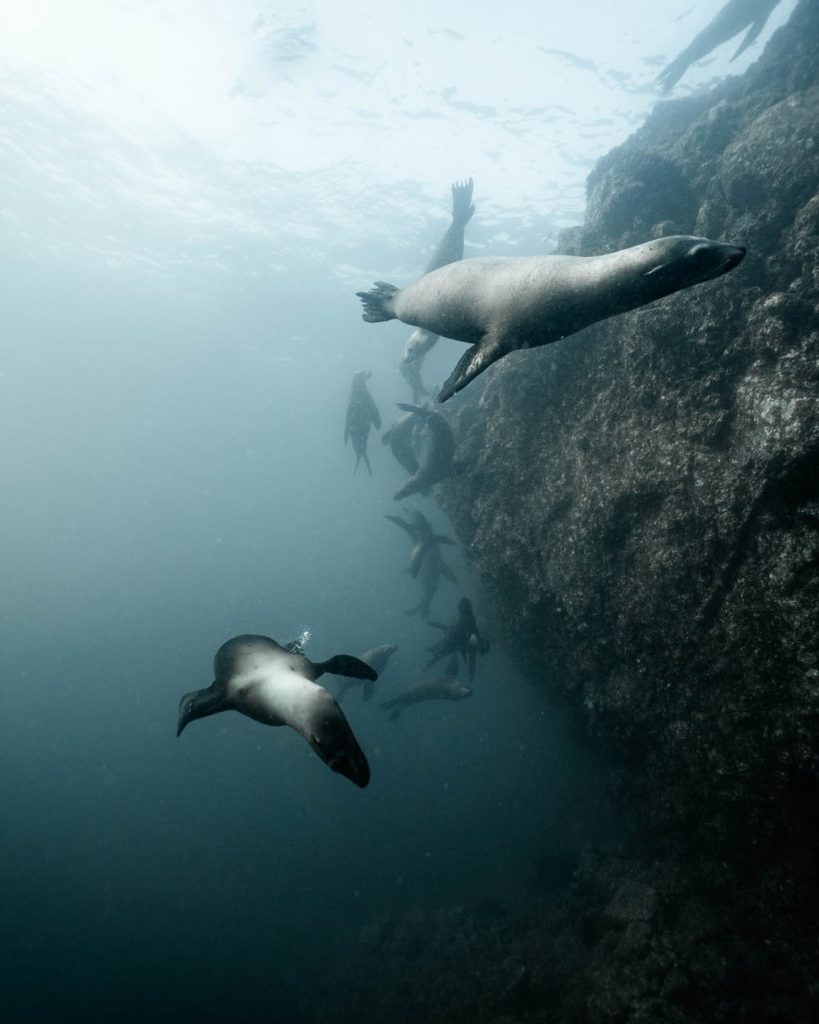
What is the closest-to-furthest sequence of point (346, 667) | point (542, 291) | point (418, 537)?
point (542, 291) < point (346, 667) < point (418, 537)

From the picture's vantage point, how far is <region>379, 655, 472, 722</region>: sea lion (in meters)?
12.6

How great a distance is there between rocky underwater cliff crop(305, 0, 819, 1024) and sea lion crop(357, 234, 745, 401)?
2.57 metres

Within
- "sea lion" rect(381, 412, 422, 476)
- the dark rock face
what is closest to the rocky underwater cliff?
the dark rock face

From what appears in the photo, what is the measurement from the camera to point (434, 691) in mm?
13305

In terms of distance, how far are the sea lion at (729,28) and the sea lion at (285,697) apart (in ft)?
51.5

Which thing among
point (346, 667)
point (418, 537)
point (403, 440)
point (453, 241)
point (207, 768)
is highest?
point (453, 241)

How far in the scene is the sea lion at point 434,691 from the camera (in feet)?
41.4

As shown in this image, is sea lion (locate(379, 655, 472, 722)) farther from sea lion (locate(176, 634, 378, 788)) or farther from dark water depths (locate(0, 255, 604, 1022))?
sea lion (locate(176, 634, 378, 788))

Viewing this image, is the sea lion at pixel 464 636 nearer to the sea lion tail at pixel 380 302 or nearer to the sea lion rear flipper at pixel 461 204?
the sea lion tail at pixel 380 302

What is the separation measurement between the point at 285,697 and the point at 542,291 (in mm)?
2871

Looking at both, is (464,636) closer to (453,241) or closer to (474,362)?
(474,362)

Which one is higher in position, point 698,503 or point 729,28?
point 729,28

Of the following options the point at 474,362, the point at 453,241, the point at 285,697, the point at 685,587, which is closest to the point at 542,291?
the point at 474,362

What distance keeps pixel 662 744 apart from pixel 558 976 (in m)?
3.98
